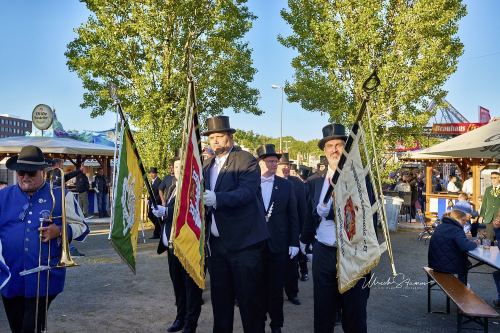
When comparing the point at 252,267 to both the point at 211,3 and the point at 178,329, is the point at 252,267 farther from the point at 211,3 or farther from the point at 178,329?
the point at 211,3

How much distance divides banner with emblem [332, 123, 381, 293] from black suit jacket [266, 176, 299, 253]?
97.6 inches

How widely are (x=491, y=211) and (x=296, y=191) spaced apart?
5.57m

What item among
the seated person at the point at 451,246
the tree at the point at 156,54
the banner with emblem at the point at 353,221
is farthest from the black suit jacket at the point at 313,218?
the tree at the point at 156,54

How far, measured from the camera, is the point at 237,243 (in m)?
4.21

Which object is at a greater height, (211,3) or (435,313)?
(211,3)

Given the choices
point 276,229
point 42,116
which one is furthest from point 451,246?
point 42,116

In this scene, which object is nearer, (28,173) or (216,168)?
(28,173)

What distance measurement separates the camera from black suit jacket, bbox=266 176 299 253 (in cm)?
630

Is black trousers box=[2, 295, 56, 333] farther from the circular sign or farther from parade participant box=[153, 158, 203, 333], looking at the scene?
the circular sign

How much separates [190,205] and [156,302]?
4097mm

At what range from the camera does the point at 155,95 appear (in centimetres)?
1631

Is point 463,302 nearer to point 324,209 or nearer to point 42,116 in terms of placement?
point 324,209

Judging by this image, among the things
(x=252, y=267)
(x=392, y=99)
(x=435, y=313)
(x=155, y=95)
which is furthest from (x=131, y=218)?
(x=392, y=99)

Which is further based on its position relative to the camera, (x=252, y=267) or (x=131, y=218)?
(x=131, y=218)
